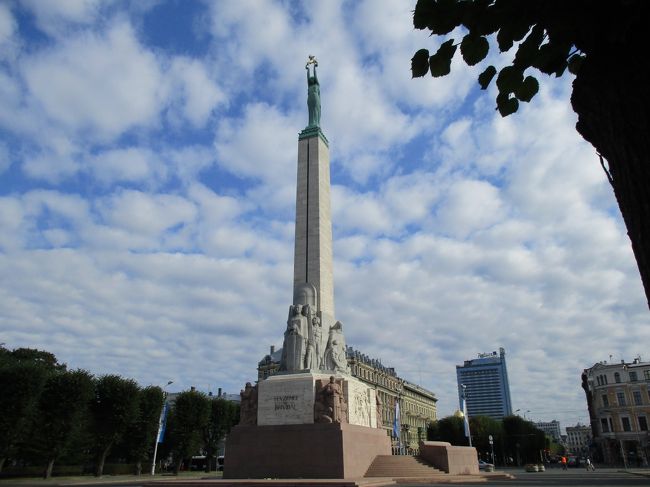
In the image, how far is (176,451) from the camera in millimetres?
48719

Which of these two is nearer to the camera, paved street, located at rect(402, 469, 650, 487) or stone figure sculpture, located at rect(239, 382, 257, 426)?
stone figure sculpture, located at rect(239, 382, 257, 426)

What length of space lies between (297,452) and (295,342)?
5007 mm

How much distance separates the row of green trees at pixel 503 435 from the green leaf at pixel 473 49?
2996 inches

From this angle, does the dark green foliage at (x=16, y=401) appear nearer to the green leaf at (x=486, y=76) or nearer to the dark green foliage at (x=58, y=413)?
the dark green foliage at (x=58, y=413)

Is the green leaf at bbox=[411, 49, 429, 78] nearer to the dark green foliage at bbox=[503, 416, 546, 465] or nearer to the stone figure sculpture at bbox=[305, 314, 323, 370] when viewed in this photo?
the stone figure sculpture at bbox=[305, 314, 323, 370]

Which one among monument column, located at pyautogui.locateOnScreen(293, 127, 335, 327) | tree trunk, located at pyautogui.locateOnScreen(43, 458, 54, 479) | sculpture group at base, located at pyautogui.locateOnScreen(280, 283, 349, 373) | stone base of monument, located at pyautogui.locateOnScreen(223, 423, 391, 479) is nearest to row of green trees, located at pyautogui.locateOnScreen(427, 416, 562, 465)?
tree trunk, located at pyautogui.locateOnScreen(43, 458, 54, 479)

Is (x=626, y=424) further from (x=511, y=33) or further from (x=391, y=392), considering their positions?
(x=511, y=33)

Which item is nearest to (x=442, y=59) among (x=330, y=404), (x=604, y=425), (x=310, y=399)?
(x=330, y=404)

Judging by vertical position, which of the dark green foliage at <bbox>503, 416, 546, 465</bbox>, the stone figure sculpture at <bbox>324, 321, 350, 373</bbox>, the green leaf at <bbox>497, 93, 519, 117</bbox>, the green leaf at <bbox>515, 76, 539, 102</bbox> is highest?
the stone figure sculpture at <bbox>324, 321, 350, 373</bbox>

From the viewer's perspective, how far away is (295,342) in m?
25.0

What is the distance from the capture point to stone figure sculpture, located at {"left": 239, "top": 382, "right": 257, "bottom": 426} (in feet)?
78.4

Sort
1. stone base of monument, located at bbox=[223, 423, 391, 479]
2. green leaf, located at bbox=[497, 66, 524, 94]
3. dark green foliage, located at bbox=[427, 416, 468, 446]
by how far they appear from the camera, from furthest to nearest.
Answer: dark green foliage, located at bbox=[427, 416, 468, 446]
stone base of monument, located at bbox=[223, 423, 391, 479]
green leaf, located at bbox=[497, 66, 524, 94]

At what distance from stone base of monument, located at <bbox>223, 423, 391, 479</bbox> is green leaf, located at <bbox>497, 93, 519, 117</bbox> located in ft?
63.7

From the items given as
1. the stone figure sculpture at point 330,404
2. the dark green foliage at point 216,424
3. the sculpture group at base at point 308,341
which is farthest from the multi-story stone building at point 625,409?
the stone figure sculpture at point 330,404
